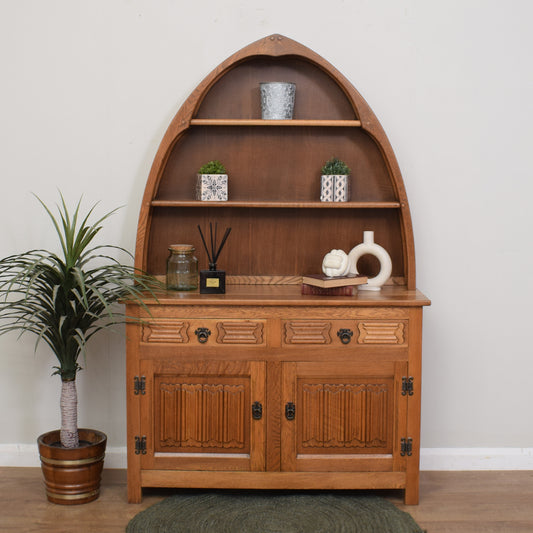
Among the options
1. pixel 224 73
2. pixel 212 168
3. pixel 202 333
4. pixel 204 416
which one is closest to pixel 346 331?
pixel 202 333

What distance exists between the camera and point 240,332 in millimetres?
3109

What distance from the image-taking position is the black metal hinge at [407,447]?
3.14 m

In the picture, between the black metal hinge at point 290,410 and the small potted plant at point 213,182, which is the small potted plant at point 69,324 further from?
the black metal hinge at point 290,410

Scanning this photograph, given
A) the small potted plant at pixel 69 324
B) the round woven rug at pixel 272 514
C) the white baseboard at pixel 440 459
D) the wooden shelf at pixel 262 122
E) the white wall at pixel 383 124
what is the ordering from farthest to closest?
the white baseboard at pixel 440 459 < the white wall at pixel 383 124 < the wooden shelf at pixel 262 122 < the small potted plant at pixel 69 324 < the round woven rug at pixel 272 514

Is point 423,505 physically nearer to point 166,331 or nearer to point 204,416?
point 204,416

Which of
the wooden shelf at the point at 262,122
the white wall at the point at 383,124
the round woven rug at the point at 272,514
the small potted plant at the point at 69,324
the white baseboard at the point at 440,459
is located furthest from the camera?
the white baseboard at the point at 440,459

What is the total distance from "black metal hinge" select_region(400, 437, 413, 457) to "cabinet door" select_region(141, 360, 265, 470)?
0.61 meters

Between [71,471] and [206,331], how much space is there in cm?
86

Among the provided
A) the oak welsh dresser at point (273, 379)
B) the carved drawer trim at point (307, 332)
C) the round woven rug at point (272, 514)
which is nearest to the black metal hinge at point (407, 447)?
the oak welsh dresser at point (273, 379)

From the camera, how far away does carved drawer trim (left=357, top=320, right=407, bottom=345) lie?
10.2ft

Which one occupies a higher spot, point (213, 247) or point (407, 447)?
point (213, 247)

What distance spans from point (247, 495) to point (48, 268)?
1.35 meters

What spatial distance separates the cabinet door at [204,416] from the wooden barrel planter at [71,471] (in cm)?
24

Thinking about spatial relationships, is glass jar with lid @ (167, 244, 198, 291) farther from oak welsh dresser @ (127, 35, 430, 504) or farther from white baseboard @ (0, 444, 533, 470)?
white baseboard @ (0, 444, 533, 470)
